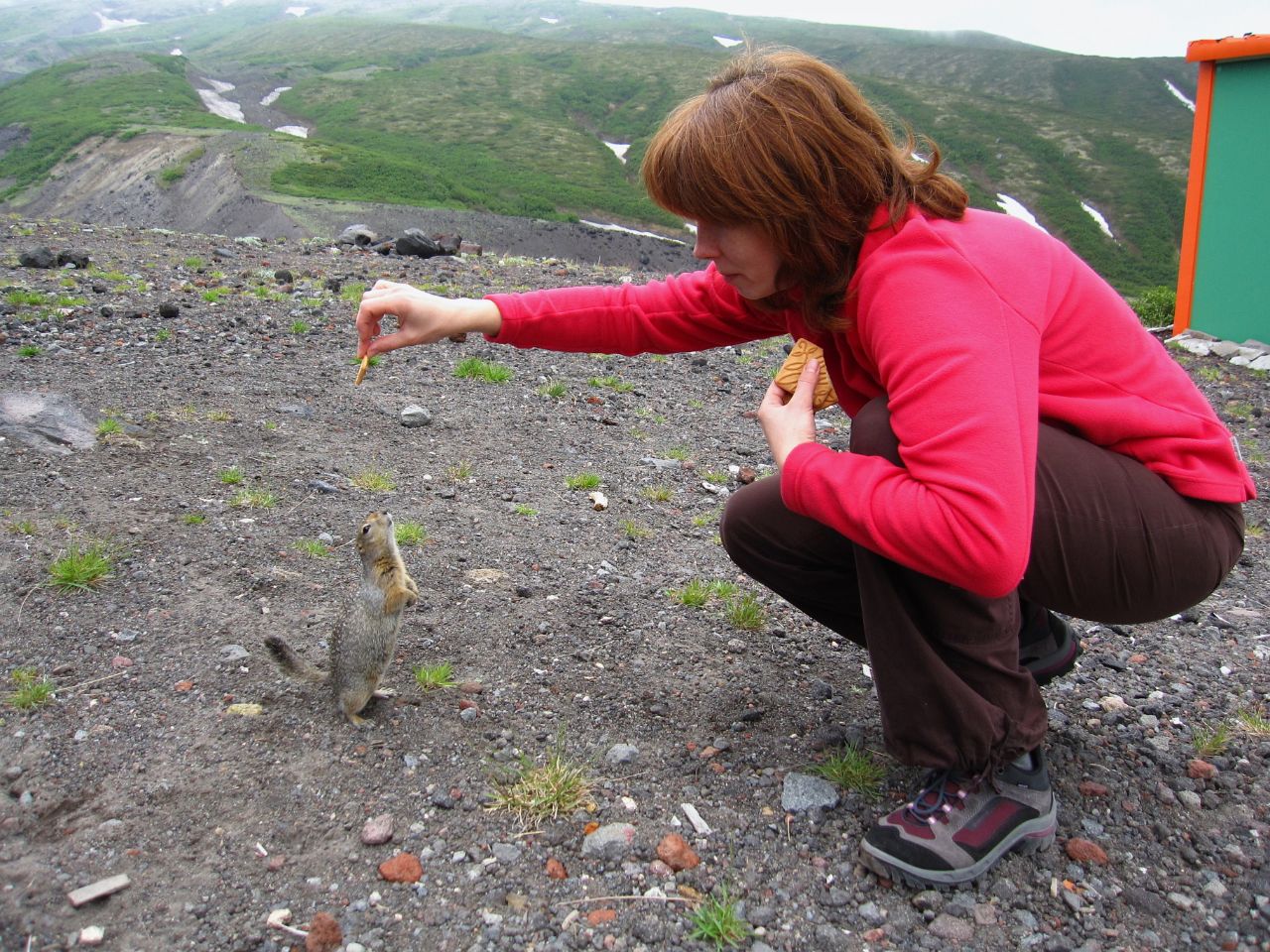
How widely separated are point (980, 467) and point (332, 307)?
821cm

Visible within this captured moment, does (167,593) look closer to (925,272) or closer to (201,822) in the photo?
(201,822)

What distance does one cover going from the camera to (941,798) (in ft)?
9.30

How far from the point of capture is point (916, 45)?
11875 centimetres

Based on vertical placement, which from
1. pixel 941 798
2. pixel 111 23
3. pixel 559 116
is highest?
pixel 111 23

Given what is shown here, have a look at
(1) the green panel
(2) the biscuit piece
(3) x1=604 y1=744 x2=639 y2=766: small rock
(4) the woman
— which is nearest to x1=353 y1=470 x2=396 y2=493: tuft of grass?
(4) the woman

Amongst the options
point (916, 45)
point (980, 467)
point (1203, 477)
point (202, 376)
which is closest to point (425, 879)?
point (980, 467)

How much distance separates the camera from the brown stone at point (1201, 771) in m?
3.27

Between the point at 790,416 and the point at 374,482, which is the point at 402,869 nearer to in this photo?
the point at 790,416

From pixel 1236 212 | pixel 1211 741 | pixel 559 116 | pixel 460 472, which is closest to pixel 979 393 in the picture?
pixel 1211 741

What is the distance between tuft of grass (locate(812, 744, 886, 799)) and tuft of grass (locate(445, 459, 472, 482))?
3297 mm

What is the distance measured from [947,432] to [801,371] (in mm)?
853

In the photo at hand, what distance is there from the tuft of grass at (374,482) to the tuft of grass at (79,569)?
4.93ft

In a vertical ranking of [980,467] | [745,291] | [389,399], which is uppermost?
[745,291]

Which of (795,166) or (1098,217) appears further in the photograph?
(1098,217)
